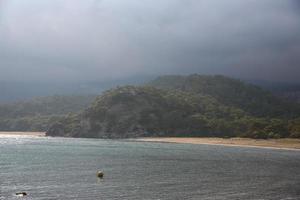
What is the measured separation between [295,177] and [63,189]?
47427 millimetres

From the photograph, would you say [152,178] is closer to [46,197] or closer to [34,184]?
[34,184]

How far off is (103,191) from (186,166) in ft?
146

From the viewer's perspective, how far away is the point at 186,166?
116062mm

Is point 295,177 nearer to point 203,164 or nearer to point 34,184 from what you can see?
point 203,164

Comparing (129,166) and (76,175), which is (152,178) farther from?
(129,166)

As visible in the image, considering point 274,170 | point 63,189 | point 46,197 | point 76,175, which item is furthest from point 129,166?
point 46,197

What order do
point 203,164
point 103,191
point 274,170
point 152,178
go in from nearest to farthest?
point 103,191 < point 152,178 < point 274,170 < point 203,164

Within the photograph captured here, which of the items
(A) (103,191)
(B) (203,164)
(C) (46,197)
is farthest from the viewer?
(B) (203,164)

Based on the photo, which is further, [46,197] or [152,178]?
[152,178]

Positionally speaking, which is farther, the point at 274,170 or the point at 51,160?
the point at 51,160

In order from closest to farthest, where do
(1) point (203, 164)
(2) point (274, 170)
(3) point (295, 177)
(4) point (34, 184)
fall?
(4) point (34, 184), (3) point (295, 177), (2) point (274, 170), (1) point (203, 164)

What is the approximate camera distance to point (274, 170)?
112 m

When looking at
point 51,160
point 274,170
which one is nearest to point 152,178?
point 274,170

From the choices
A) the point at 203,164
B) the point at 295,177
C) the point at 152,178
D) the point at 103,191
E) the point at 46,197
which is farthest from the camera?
the point at 203,164
